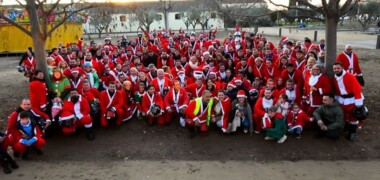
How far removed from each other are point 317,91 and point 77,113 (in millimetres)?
5428

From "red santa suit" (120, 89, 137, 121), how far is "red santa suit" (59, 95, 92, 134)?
0.98m

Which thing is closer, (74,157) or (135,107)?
(74,157)

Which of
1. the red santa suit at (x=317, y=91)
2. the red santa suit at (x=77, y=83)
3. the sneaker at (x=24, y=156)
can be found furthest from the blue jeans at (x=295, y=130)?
the sneaker at (x=24, y=156)

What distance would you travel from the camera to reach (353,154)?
21.5 feet

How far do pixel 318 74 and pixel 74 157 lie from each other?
5575 millimetres

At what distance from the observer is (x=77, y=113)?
7.53 metres

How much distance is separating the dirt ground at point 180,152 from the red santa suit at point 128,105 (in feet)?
0.82

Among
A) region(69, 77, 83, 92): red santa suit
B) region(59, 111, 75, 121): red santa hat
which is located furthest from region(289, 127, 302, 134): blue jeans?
region(69, 77, 83, 92): red santa suit

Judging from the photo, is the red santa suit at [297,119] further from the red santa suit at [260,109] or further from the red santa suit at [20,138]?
the red santa suit at [20,138]

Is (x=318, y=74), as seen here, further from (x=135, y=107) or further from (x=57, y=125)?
(x=57, y=125)

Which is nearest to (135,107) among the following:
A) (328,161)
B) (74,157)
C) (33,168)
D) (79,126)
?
(79,126)

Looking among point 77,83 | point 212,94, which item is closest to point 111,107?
point 77,83

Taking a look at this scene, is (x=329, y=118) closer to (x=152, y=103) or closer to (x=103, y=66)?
(x=152, y=103)

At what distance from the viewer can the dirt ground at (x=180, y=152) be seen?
618 centimetres
